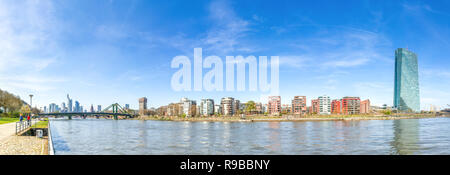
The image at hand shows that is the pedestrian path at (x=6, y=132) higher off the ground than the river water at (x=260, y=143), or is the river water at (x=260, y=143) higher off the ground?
the pedestrian path at (x=6, y=132)

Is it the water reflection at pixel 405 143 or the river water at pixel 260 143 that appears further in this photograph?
the water reflection at pixel 405 143

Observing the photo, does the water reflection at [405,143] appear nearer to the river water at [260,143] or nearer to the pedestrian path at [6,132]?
the river water at [260,143]

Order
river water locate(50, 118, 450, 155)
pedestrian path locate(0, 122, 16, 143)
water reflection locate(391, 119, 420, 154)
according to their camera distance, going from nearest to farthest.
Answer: pedestrian path locate(0, 122, 16, 143) → river water locate(50, 118, 450, 155) → water reflection locate(391, 119, 420, 154)

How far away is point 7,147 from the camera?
20.9 metres

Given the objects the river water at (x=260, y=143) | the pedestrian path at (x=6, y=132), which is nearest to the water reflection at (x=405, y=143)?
the river water at (x=260, y=143)

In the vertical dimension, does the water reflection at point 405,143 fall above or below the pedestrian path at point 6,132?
below

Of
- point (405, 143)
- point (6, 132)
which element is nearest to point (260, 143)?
point (405, 143)

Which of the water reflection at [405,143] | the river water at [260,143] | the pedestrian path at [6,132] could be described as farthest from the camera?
the water reflection at [405,143]

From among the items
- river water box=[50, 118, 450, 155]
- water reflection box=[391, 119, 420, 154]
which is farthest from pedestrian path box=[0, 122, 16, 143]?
water reflection box=[391, 119, 420, 154]

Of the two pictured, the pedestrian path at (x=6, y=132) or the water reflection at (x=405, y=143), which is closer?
the pedestrian path at (x=6, y=132)

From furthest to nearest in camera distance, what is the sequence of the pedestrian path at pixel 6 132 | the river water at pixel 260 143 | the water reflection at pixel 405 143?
the water reflection at pixel 405 143, the river water at pixel 260 143, the pedestrian path at pixel 6 132

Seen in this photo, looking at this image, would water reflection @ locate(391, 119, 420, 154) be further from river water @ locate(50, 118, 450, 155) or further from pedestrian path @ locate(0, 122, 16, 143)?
pedestrian path @ locate(0, 122, 16, 143)
